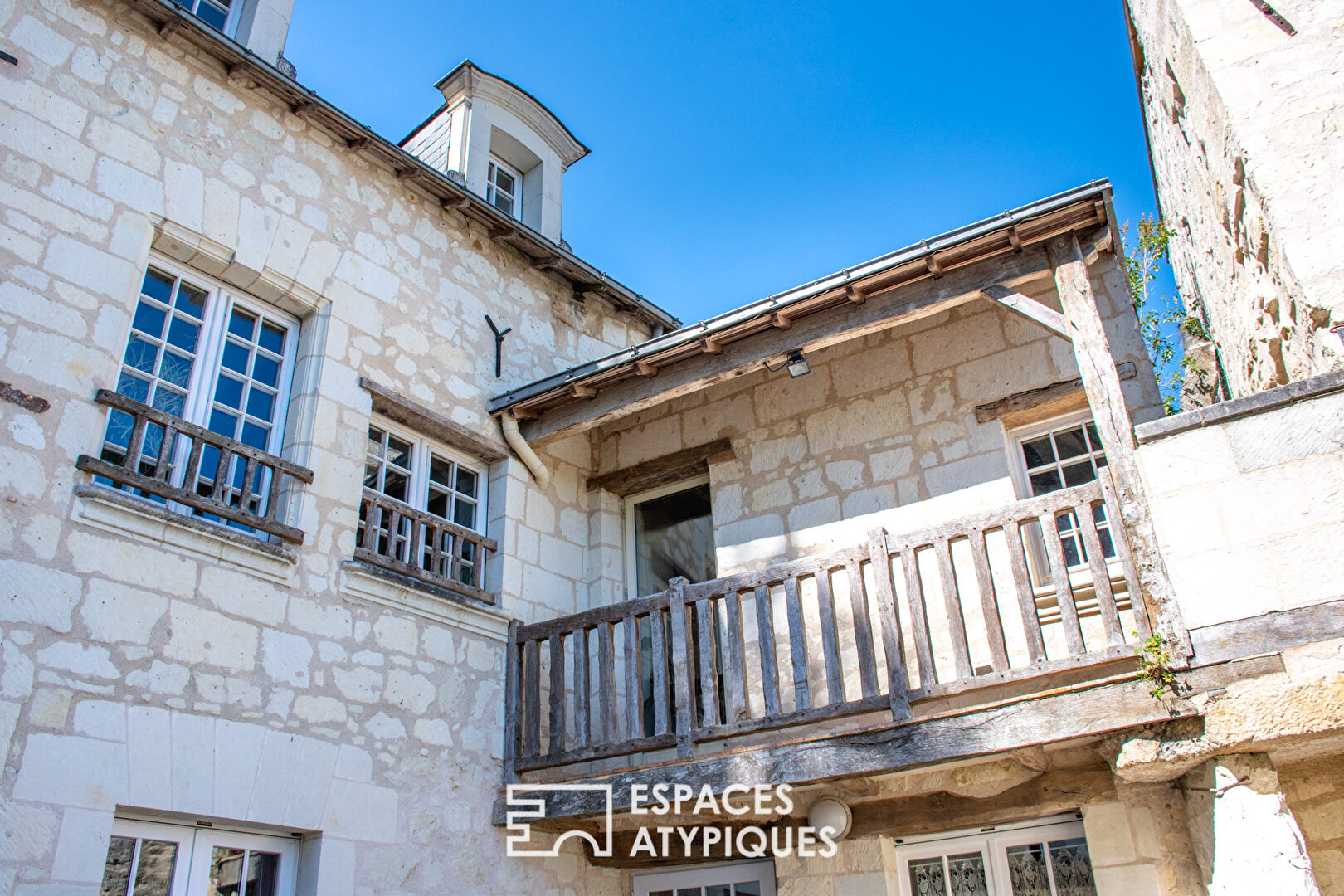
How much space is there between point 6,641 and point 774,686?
2941 mm

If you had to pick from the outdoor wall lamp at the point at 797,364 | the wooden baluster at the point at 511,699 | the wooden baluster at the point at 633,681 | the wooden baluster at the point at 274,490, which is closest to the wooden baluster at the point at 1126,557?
the outdoor wall lamp at the point at 797,364

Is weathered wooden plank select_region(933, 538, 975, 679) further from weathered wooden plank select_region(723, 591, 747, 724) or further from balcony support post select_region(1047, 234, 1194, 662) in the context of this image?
weathered wooden plank select_region(723, 591, 747, 724)

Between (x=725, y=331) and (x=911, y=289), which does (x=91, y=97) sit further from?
(x=911, y=289)

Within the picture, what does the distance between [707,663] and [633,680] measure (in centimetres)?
46

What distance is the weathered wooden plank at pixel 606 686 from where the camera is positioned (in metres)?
4.79

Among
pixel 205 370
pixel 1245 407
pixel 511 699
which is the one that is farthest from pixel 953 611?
pixel 205 370

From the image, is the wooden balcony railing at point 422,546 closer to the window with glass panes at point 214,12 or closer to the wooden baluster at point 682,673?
the wooden baluster at point 682,673

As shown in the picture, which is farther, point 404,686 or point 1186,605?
point 404,686

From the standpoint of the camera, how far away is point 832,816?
4.73 m

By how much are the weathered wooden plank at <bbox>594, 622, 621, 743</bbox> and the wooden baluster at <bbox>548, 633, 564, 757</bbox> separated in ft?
0.74

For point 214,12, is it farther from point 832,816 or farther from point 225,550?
point 832,816

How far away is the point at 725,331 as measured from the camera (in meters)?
5.14

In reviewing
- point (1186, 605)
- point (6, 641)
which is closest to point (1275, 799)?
point (1186, 605)

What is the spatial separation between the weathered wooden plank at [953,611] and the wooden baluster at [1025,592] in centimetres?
23
